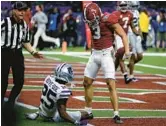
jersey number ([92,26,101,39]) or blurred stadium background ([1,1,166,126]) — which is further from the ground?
jersey number ([92,26,101,39])

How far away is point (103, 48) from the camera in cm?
823

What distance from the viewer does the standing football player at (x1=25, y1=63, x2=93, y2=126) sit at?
7398mm

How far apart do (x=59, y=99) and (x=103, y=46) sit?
1.24 metres

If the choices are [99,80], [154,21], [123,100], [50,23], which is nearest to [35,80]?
[99,80]

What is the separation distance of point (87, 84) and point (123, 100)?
6.63 ft

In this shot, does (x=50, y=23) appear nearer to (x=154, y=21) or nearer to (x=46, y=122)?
(x=154, y=21)

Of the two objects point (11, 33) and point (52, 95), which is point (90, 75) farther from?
point (11, 33)

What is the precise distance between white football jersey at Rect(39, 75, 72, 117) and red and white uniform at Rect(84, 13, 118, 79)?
33.6 inches

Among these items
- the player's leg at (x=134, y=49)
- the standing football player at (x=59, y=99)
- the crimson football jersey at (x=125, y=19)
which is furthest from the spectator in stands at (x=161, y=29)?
the standing football player at (x=59, y=99)

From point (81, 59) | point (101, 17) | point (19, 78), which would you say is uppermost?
point (101, 17)

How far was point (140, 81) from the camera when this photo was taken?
44.8ft

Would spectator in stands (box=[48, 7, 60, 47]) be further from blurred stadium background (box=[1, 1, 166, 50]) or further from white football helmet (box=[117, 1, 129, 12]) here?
white football helmet (box=[117, 1, 129, 12])

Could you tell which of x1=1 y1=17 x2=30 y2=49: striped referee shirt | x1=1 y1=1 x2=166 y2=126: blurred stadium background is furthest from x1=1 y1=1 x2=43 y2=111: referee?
x1=1 y1=1 x2=166 y2=126: blurred stadium background

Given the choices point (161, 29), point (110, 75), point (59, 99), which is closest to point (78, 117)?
point (59, 99)
